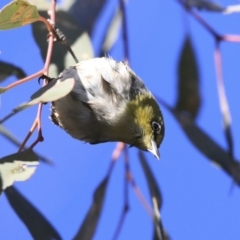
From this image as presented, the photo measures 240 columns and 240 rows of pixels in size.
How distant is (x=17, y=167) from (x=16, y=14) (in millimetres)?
260

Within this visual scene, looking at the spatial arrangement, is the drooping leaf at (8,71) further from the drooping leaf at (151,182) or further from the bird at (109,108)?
the drooping leaf at (151,182)

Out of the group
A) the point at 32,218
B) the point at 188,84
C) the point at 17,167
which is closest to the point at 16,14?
the point at 17,167

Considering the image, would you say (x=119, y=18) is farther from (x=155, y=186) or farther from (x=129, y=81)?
(x=155, y=186)

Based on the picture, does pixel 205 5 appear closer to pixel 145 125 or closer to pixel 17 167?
pixel 145 125

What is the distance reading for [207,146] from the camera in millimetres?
1540

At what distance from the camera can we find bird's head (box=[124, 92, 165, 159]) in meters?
1.48

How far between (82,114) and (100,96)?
0.05m

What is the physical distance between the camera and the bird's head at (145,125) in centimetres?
148

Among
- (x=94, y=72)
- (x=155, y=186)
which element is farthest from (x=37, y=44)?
(x=155, y=186)

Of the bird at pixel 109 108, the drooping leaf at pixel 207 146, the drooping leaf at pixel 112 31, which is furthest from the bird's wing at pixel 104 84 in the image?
the drooping leaf at pixel 112 31

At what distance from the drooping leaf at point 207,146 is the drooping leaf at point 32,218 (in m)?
0.37

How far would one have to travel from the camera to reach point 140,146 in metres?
1.50

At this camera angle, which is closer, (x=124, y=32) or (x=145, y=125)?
(x=145, y=125)

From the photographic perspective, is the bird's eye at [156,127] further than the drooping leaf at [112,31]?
No
